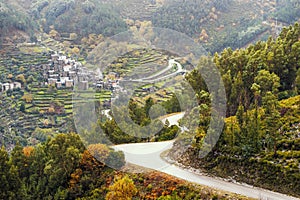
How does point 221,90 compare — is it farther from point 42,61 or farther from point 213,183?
point 42,61

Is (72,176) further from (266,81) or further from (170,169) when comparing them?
(266,81)

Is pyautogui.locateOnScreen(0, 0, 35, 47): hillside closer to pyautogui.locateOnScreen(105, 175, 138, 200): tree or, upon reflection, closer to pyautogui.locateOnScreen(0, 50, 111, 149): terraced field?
pyautogui.locateOnScreen(0, 50, 111, 149): terraced field

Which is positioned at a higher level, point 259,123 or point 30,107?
point 259,123

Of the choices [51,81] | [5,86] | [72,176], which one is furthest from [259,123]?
[5,86]

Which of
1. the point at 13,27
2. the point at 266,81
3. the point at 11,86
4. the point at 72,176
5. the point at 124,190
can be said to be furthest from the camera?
the point at 13,27

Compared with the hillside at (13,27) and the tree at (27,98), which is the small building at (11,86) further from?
the hillside at (13,27)

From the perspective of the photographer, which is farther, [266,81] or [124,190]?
[266,81]

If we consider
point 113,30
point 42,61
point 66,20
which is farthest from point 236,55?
point 66,20

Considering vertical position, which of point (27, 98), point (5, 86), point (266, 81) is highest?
point (266, 81)
